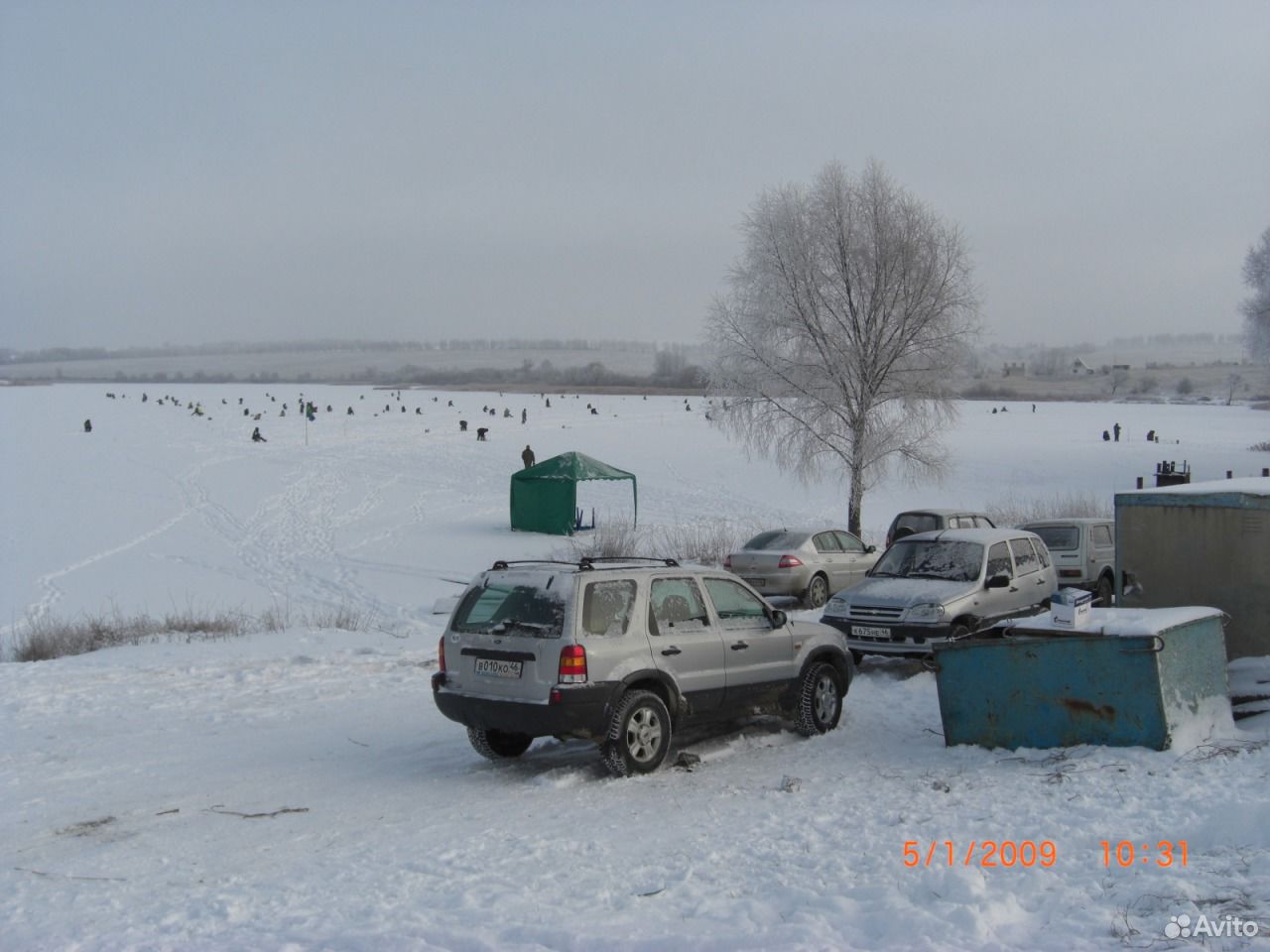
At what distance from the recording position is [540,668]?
26.9ft

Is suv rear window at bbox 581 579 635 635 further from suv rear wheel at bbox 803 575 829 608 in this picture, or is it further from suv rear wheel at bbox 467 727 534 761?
suv rear wheel at bbox 803 575 829 608

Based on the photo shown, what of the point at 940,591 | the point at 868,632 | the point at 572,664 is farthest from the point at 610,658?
the point at 940,591

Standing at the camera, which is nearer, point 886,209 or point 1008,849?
point 1008,849

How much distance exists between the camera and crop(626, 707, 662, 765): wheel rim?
8.41m

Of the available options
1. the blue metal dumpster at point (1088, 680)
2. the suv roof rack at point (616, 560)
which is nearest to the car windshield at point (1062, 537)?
the blue metal dumpster at point (1088, 680)

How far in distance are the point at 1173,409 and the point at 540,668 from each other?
341 ft

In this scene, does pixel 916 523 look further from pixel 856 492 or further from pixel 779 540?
pixel 856 492

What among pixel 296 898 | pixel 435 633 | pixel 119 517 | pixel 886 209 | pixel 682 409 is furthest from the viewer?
pixel 682 409

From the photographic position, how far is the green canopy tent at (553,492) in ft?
108

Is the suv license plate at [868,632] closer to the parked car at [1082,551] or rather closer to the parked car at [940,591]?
the parked car at [940,591]

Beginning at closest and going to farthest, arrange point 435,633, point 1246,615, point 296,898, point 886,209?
point 296,898
point 1246,615
point 435,633
point 886,209

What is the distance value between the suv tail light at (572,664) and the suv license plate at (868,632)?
552 cm

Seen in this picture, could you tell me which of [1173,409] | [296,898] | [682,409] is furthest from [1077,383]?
[296,898]

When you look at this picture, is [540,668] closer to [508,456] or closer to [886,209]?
[886,209]
